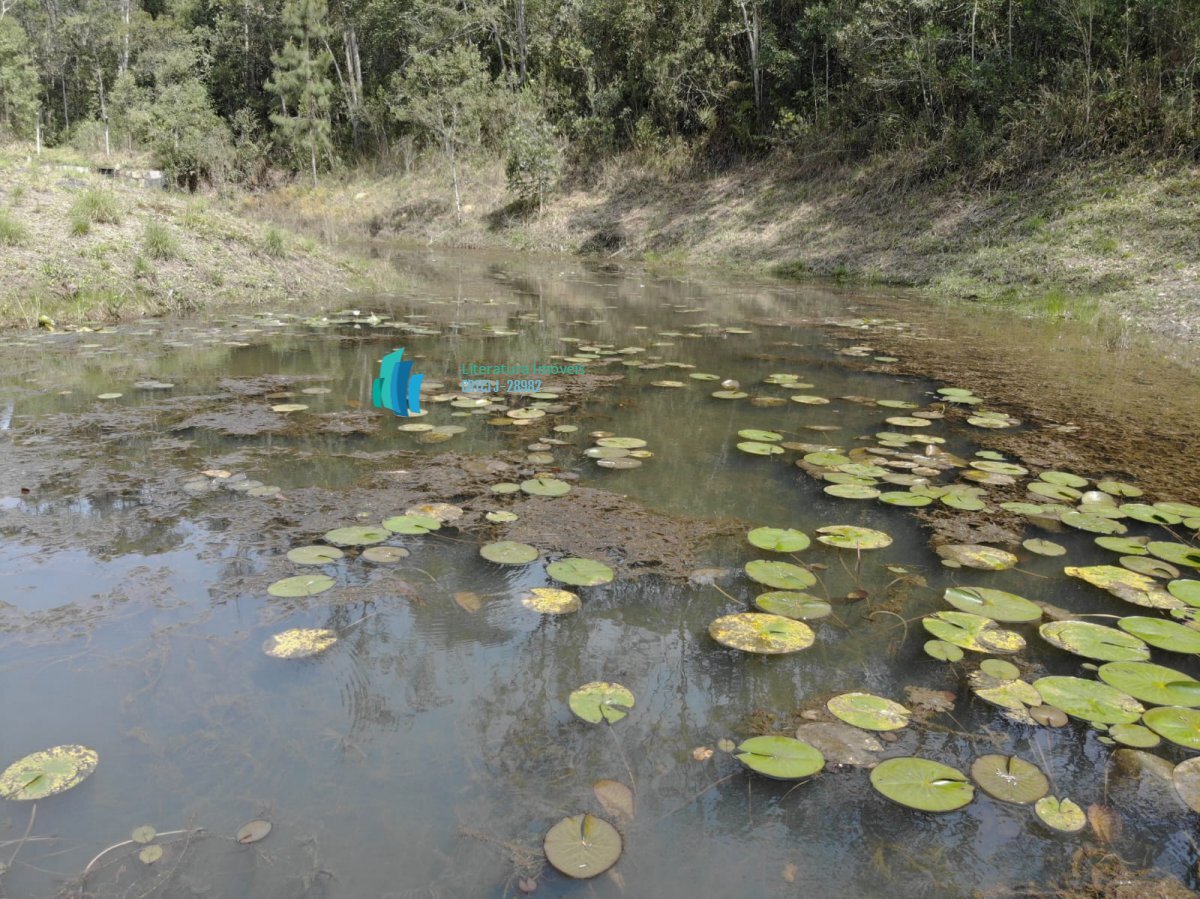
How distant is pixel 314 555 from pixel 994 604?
2.03 m

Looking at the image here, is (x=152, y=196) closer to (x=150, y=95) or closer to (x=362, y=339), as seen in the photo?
(x=362, y=339)

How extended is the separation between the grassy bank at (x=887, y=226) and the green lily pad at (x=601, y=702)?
725 cm

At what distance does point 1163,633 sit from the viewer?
201 cm

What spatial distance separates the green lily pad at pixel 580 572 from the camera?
2250 millimetres

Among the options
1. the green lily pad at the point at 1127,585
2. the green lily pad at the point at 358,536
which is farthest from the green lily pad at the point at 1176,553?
the green lily pad at the point at 358,536

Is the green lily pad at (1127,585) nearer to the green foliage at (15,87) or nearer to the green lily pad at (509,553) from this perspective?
the green lily pad at (509,553)

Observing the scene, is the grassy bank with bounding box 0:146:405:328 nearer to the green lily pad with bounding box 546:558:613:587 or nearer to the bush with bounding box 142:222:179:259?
the bush with bounding box 142:222:179:259

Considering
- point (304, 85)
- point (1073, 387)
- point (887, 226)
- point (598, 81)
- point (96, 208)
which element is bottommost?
point (1073, 387)

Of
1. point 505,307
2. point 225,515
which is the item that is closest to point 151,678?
point 225,515

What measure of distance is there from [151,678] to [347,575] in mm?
607

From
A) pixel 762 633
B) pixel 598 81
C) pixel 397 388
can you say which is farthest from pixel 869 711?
pixel 598 81

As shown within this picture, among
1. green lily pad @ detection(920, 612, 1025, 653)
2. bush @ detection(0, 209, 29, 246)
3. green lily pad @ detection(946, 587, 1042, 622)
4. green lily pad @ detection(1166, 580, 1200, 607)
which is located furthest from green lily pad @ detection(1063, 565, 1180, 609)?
bush @ detection(0, 209, 29, 246)

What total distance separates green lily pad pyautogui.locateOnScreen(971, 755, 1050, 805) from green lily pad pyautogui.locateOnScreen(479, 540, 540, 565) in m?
1.34

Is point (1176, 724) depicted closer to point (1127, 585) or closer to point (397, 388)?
point (1127, 585)
